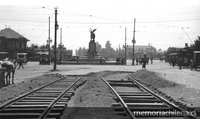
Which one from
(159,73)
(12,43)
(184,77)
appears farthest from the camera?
(12,43)

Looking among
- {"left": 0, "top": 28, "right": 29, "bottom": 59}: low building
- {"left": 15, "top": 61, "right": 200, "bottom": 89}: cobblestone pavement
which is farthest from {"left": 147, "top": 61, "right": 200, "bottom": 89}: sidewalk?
{"left": 0, "top": 28, "right": 29, "bottom": 59}: low building

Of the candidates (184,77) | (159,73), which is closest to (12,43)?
(159,73)

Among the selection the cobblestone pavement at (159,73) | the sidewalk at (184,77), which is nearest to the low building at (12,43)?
the cobblestone pavement at (159,73)

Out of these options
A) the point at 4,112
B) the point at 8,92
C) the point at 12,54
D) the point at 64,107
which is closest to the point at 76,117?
the point at 64,107

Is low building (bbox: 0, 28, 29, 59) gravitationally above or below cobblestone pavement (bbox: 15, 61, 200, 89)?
above

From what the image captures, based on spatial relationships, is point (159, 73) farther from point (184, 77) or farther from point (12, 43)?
point (12, 43)

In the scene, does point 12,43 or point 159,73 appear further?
point 12,43

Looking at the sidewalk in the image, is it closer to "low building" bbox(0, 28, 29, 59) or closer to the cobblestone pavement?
the cobblestone pavement

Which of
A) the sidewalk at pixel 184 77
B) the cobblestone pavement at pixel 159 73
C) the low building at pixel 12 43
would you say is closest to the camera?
the sidewalk at pixel 184 77

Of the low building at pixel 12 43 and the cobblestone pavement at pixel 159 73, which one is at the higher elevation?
the low building at pixel 12 43

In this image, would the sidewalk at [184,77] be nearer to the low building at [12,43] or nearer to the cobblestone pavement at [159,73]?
the cobblestone pavement at [159,73]

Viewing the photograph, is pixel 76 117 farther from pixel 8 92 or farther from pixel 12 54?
pixel 12 54

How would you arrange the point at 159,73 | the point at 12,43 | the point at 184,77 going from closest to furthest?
1. the point at 184,77
2. the point at 159,73
3. the point at 12,43

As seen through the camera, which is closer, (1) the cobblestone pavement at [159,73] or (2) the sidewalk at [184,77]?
(2) the sidewalk at [184,77]
